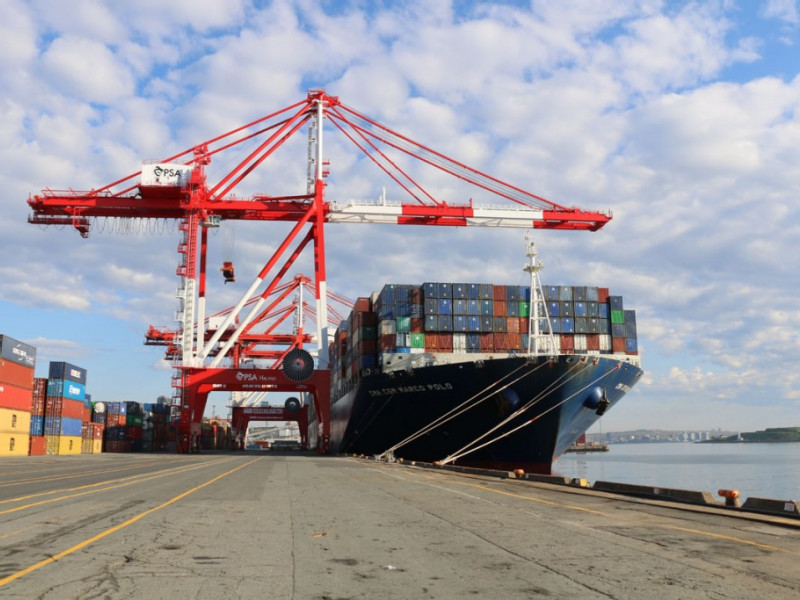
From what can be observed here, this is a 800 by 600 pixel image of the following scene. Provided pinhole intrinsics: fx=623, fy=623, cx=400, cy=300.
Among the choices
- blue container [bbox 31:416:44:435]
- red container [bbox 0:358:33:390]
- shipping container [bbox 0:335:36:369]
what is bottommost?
blue container [bbox 31:416:44:435]

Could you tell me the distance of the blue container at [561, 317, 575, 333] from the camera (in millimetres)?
41919

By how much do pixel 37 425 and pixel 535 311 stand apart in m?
49.9

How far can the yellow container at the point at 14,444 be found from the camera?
5097cm

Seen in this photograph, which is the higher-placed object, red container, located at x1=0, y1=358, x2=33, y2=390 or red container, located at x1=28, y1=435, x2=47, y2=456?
red container, located at x1=0, y1=358, x2=33, y2=390

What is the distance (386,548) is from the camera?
9.16 meters

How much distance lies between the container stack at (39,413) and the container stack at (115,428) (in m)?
18.8

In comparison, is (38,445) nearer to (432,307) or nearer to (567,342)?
(432,307)

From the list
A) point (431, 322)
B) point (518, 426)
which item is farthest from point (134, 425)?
point (518, 426)

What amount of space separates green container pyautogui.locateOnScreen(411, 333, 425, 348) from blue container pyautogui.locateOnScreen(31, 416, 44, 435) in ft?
135

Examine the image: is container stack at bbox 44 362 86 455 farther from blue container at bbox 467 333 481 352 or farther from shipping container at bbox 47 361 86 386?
blue container at bbox 467 333 481 352

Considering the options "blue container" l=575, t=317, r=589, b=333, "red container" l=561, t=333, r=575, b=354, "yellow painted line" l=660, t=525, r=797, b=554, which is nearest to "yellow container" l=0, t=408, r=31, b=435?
"red container" l=561, t=333, r=575, b=354

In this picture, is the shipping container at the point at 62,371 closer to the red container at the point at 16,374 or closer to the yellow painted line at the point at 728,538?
the red container at the point at 16,374

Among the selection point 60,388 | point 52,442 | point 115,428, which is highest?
point 60,388

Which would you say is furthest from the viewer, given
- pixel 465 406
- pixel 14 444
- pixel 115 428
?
pixel 115 428
